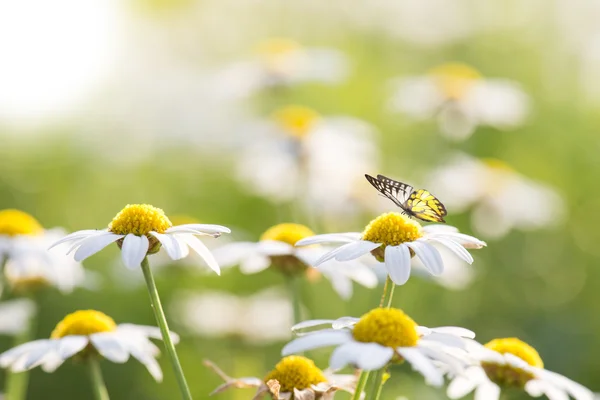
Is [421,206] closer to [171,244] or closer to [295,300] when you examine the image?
[295,300]

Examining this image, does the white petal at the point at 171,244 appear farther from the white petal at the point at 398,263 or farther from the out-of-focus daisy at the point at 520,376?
the out-of-focus daisy at the point at 520,376

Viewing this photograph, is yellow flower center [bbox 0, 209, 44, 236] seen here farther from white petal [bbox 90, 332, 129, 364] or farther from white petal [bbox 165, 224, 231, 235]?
white petal [bbox 165, 224, 231, 235]

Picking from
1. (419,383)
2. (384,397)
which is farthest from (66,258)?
(419,383)

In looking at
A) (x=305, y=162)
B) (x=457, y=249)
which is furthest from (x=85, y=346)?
→ (x=305, y=162)

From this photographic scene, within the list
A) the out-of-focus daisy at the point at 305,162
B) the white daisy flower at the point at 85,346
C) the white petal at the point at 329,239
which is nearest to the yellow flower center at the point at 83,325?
the white daisy flower at the point at 85,346

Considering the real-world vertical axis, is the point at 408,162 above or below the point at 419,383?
above

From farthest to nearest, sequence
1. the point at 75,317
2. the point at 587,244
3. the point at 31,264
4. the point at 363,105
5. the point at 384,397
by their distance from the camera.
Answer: the point at 363,105
the point at 587,244
the point at 384,397
the point at 31,264
the point at 75,317

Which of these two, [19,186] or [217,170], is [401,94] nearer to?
[217,170]
